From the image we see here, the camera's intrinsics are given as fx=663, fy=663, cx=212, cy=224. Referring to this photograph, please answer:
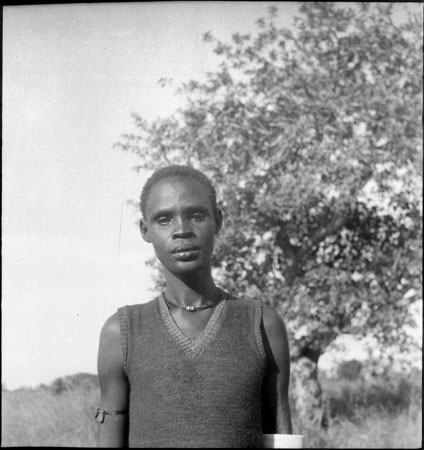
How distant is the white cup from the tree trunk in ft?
13.8

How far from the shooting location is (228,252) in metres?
5.43

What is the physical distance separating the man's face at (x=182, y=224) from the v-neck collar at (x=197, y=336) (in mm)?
115

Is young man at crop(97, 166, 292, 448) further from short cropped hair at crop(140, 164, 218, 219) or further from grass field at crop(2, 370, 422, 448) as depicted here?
grass field at crop(2, 370, 422, 448)

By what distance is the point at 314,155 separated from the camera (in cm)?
524

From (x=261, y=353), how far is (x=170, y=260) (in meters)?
0.32

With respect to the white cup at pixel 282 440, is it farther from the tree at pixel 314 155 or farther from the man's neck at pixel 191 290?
the tree at pixel 314 155

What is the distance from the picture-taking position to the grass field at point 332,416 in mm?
5656

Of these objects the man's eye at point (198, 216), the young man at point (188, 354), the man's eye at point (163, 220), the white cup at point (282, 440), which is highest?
the man's eye at point (198, 216)

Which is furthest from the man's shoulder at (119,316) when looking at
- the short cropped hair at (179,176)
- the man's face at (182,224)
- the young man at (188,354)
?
the short cropped hair at (179,176)

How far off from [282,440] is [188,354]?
0.97ft

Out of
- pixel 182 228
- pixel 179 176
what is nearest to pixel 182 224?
pixel 182 228

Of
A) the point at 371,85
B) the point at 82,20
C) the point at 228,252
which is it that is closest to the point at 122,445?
the point at 82,20

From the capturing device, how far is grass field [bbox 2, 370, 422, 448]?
18.6 feet

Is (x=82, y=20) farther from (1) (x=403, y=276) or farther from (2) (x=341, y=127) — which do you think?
→ (1) (x=403, y=276)
